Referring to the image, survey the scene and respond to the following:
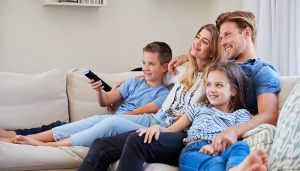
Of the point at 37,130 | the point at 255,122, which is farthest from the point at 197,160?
the point at 37,130

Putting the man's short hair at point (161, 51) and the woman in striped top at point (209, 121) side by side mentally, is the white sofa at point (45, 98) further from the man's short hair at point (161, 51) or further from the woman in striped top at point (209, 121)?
the woman in striped top at point (209, 121)

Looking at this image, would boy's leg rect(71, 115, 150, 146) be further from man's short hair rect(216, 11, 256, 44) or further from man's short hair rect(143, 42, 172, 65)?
man's short hair rect(216, 11, 256, 44)

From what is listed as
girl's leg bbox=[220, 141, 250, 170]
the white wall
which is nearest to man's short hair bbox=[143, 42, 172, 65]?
the white wall

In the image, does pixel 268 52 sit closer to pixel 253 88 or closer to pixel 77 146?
pixel 253 88

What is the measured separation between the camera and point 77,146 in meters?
2.60

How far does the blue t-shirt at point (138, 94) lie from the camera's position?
2.97 meters

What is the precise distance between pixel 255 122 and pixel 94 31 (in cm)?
210

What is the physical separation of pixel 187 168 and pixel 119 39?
2.19 m

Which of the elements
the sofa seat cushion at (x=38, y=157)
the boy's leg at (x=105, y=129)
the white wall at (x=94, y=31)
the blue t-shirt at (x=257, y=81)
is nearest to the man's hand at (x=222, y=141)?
the blue t-shirt at (x=257, y=81)

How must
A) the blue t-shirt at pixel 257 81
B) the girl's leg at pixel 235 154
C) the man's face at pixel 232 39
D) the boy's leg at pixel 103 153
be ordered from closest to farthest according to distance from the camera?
1. the girl's leg at pixel 235 154
2. the boy's leg at pixel 103 153
3. the blue t-shirt at pixel 257 81
4. the man's face at pixel 232 39

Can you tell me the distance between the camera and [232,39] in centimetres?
250

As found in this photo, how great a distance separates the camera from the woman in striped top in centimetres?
203

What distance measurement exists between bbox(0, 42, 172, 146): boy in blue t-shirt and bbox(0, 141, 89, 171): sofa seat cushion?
0.63ft

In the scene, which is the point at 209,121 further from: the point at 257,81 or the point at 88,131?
the point at 88,131
